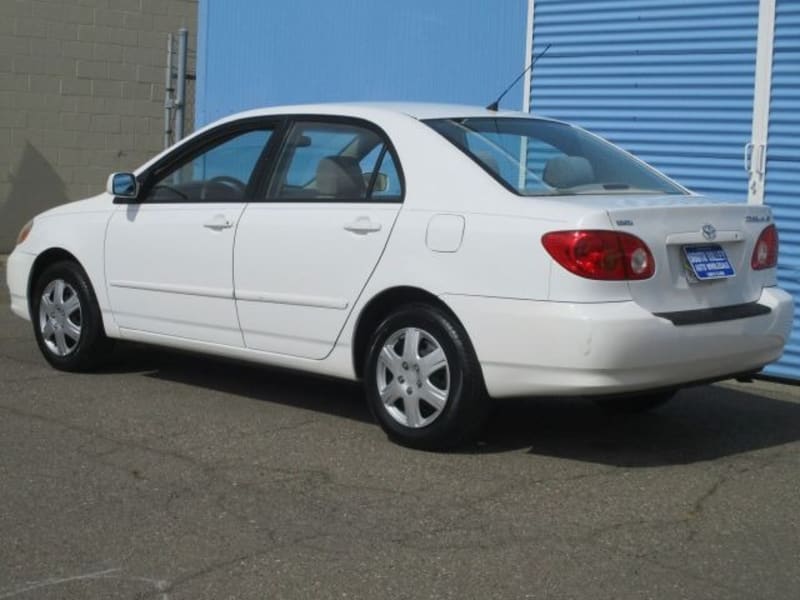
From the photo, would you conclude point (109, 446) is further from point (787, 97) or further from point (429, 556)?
point (787, 97)

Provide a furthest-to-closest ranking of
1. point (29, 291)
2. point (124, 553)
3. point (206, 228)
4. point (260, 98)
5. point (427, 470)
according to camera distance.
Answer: point (260, 98) → point (29, 291) → point (206, 228) → point (427, 470) → point (124, 553)

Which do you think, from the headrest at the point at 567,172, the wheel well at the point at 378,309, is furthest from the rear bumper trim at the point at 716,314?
the wheel well at the point at 378,309

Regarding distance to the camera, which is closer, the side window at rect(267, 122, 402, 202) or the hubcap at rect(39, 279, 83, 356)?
the side window at rect(267, 122, 402, 202)

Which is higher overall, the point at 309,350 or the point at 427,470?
the point at 309,350

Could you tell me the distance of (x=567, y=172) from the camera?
20.7 ft

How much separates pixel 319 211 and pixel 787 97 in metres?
3.59

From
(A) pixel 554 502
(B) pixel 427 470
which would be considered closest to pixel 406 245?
(B) pixel 427 470

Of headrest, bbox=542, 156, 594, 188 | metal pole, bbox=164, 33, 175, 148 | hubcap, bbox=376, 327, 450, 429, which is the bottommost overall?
hubcap, bbox=376, 327, 450, 429

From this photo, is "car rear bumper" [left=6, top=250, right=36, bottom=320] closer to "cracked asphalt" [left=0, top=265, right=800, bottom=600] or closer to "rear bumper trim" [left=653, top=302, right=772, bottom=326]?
"cracked asphalt" [left=0, top=265, right=800, bottom=600]

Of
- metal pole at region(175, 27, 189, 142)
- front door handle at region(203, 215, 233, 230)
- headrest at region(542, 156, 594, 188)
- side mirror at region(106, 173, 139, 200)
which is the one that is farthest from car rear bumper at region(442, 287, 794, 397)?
metal pole at region(175, 27, 189, 142)

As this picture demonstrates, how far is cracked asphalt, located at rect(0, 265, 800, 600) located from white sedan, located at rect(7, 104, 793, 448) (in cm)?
33

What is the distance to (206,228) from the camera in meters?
6.96

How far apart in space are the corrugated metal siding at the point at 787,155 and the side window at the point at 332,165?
3.22 m

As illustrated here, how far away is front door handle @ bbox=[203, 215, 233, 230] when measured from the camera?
686 centimetres
